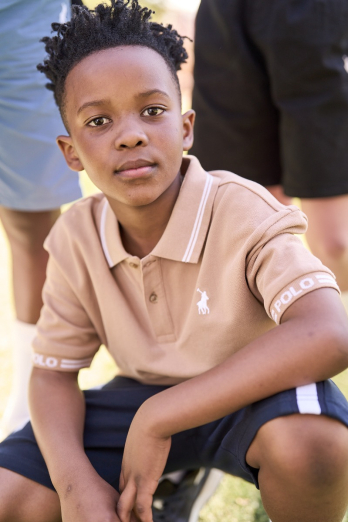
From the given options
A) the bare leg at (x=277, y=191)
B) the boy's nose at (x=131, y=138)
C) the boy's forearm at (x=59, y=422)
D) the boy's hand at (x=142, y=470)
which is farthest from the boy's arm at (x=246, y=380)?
the bare leg at (x=277, y=191)

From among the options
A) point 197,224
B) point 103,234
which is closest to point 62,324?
point 103,234

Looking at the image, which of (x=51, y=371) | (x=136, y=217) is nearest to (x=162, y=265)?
(x=136, y=217)

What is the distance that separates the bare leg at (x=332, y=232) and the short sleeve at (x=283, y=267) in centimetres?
66

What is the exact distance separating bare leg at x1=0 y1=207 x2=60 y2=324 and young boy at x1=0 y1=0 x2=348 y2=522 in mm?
384

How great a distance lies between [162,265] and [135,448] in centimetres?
45

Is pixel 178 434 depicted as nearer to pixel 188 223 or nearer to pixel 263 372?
pixel 263 372

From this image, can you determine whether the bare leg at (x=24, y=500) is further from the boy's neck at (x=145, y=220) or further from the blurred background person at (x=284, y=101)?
the blurred background person at (x=284, y=101)

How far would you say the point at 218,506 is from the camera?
1847 mm

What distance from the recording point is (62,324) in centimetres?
176

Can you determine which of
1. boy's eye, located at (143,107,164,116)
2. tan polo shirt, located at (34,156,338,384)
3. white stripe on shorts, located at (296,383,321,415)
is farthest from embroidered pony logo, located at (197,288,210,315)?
boy's eye, located at (143,107,164,116)

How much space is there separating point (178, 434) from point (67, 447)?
0.92 ft

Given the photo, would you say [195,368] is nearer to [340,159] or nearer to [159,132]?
[159,132]

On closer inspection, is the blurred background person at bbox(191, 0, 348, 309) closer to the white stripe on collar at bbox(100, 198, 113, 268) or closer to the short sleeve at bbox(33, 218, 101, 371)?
the white stripe on collar at bbox(100, 198, 113, 268)

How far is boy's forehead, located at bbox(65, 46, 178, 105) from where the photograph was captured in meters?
1.53
